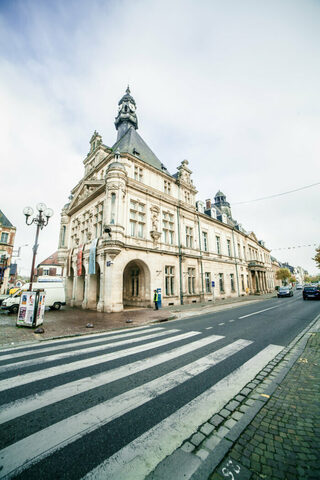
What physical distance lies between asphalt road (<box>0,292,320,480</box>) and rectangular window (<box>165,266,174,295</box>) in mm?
12442

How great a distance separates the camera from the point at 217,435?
2383 mm

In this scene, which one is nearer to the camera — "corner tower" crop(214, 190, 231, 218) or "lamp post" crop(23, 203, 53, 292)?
"lamp post" crop(23, 203, 53, 292)

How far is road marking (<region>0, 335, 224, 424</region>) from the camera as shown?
289 cm

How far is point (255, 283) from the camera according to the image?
35.9m

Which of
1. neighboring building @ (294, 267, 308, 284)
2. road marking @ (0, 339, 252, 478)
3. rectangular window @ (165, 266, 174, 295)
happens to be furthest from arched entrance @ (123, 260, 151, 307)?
neighboring building @ (294, 267, 308, 284)

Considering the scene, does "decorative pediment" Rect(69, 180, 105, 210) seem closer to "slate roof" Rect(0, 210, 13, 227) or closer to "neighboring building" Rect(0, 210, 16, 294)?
"neighboring building" Rect(0, 210, 16, 294)

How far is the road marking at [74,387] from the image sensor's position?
289 centimetres

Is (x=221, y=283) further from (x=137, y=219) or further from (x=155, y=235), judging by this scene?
(x=137, y=219)

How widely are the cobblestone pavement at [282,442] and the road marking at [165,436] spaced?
1.73 feet

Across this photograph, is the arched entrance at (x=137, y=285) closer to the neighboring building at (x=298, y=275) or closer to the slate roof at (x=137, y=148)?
the slate roof at (x=137, y=148)

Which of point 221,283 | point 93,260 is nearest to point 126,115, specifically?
point 93,260

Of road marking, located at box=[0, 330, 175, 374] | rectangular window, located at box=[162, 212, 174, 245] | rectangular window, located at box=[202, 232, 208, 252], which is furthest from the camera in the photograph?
rectangular window, located at box=[202, 232, 208, 252]

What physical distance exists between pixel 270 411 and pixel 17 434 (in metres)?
3.45

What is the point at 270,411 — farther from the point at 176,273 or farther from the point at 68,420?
the point at 176,273
